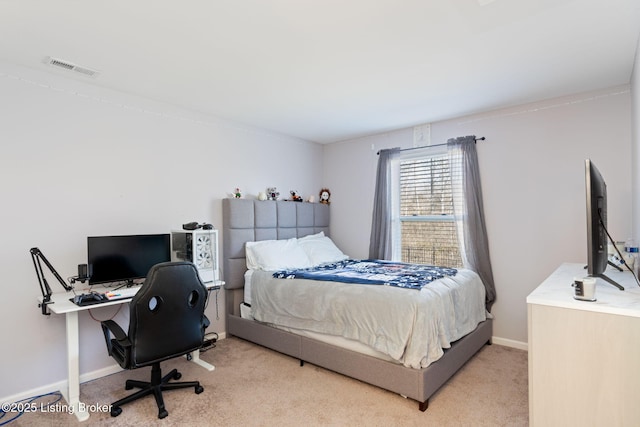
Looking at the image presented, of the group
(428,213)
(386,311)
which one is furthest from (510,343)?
(386,311)

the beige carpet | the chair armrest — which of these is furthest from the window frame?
the chair armrest

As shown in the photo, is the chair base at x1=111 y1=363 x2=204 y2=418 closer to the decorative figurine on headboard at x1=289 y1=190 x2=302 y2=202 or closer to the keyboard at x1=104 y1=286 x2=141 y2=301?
the keyboard at x1=104 y1=286 x2=141 y2=301

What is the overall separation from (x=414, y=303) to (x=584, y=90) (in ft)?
8.59

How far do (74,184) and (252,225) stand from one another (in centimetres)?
177

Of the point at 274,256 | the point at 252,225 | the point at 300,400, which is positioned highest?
the point at 252,225

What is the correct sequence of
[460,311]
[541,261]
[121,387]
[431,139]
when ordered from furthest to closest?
[431,139]
[541,261]
[460,311]
[121,387]

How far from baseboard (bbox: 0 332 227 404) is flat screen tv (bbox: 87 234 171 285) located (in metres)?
0.78

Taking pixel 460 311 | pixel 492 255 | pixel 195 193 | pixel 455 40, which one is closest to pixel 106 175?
pixel 195 193

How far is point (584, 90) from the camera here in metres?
3.16

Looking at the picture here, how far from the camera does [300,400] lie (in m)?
2.52

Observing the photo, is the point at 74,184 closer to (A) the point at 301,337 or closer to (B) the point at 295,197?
(A) the point at 301,337

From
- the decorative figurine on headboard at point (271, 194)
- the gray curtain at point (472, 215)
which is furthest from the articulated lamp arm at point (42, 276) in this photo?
the gray curtain at point (472, 215)

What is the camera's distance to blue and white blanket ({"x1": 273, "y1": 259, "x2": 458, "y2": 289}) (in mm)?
2850

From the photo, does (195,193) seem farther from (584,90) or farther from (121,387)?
(584,90)
